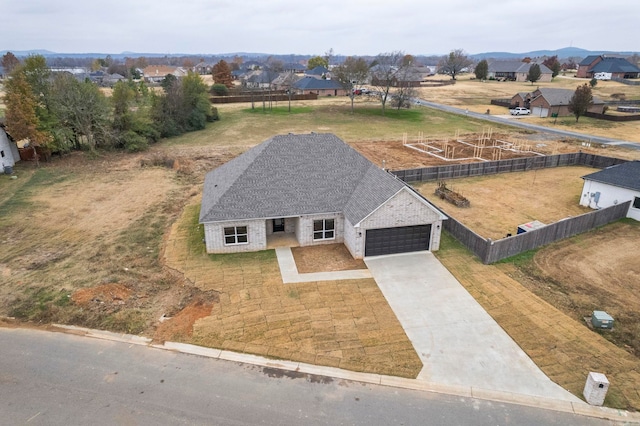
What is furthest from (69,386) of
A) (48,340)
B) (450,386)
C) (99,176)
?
(99,176)

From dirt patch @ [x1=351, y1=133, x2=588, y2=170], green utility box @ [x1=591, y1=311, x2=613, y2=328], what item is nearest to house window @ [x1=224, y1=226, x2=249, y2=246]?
green utility box @ [x1=591, y1=311, x2=613, y2=328]

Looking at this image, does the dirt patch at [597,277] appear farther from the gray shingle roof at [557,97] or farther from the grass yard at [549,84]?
the gray shingle roof at [557,97]

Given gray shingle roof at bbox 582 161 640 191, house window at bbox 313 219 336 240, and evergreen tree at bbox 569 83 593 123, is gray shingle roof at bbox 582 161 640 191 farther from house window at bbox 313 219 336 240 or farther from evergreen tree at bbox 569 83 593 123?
evergreen tree at bbox 569 83 593 123

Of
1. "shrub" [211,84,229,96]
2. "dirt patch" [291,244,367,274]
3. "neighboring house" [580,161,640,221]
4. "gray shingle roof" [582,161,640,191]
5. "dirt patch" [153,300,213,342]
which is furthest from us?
"shrub" [211,84,229,96]

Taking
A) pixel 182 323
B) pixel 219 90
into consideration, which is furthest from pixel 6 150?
pixel 219 90

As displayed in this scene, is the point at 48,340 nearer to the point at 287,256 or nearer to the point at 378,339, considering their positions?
the point at 287,256

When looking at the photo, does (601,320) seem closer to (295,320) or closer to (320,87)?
(295,320)

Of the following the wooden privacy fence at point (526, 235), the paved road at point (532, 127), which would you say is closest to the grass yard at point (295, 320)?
the wooden privacy fence at point (526, 235)
